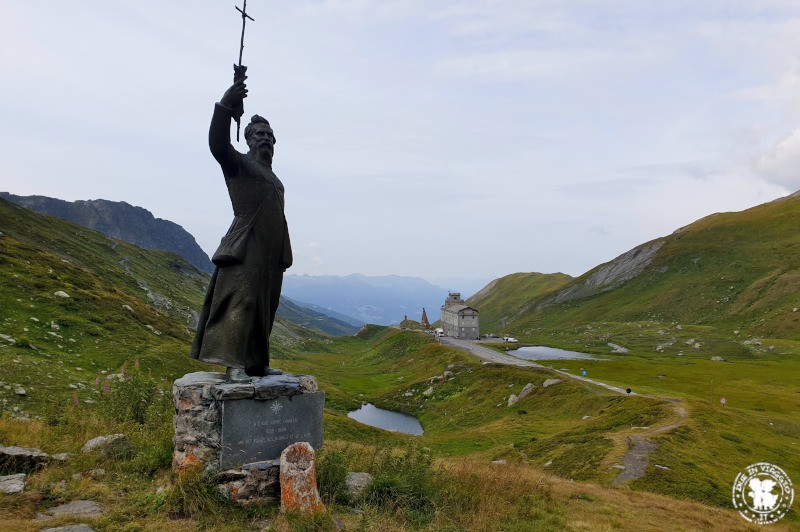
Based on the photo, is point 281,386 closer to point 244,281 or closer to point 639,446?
point 244,281

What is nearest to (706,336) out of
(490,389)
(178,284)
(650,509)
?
(490,389)

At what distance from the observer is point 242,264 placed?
10164 millimetres

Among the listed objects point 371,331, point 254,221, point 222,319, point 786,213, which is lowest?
point 371,331

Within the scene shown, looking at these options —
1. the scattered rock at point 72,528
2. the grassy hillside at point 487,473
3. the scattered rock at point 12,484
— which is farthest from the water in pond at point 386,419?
the scattered rock at point 72,528

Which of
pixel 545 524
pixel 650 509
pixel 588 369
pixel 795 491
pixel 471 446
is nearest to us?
pixel 545 524

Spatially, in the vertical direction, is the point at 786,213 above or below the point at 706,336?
above

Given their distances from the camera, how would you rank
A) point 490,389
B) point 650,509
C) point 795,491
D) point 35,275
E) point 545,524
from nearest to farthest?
1. point 545,524
2. point 650,509
3. point 795,491
4. point 35,275
5. point 490,389

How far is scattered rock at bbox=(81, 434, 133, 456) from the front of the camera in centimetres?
1069

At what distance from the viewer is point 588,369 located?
6178 centimetres

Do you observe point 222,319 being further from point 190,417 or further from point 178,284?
point 178,284

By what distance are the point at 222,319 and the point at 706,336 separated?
10108cm

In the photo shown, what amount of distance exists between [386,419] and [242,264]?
4527 cm

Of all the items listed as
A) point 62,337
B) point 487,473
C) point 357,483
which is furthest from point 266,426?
point 62,337

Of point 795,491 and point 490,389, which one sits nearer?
point 795,491
